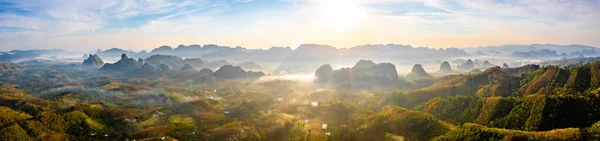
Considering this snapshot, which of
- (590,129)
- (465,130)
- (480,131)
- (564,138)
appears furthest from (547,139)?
(465,130)

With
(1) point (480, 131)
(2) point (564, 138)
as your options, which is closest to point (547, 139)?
(2) point (564, 138)

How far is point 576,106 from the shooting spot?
7456 inches

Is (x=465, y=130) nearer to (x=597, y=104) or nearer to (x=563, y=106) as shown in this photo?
(x=563, y=106)

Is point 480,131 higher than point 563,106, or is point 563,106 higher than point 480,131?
point 563,106

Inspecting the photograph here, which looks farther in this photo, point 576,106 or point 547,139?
point 576,106

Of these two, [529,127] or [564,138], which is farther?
[529,127]

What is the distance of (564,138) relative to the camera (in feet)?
499

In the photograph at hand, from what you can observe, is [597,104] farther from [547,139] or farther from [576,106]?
[547,139]

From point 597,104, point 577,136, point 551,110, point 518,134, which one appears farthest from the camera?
point 551,110

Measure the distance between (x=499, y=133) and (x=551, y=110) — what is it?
165 feet

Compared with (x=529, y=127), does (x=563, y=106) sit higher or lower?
Result: higher

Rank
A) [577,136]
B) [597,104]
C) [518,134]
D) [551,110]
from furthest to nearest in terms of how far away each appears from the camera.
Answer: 1. [551,110]
2. [597,104]
3. [518,134]
4. [577,136]

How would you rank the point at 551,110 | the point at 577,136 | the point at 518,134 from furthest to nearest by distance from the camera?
the point at 551,110 < the point at 518,134 < the point at 577,136

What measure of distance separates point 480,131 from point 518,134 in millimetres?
24095
